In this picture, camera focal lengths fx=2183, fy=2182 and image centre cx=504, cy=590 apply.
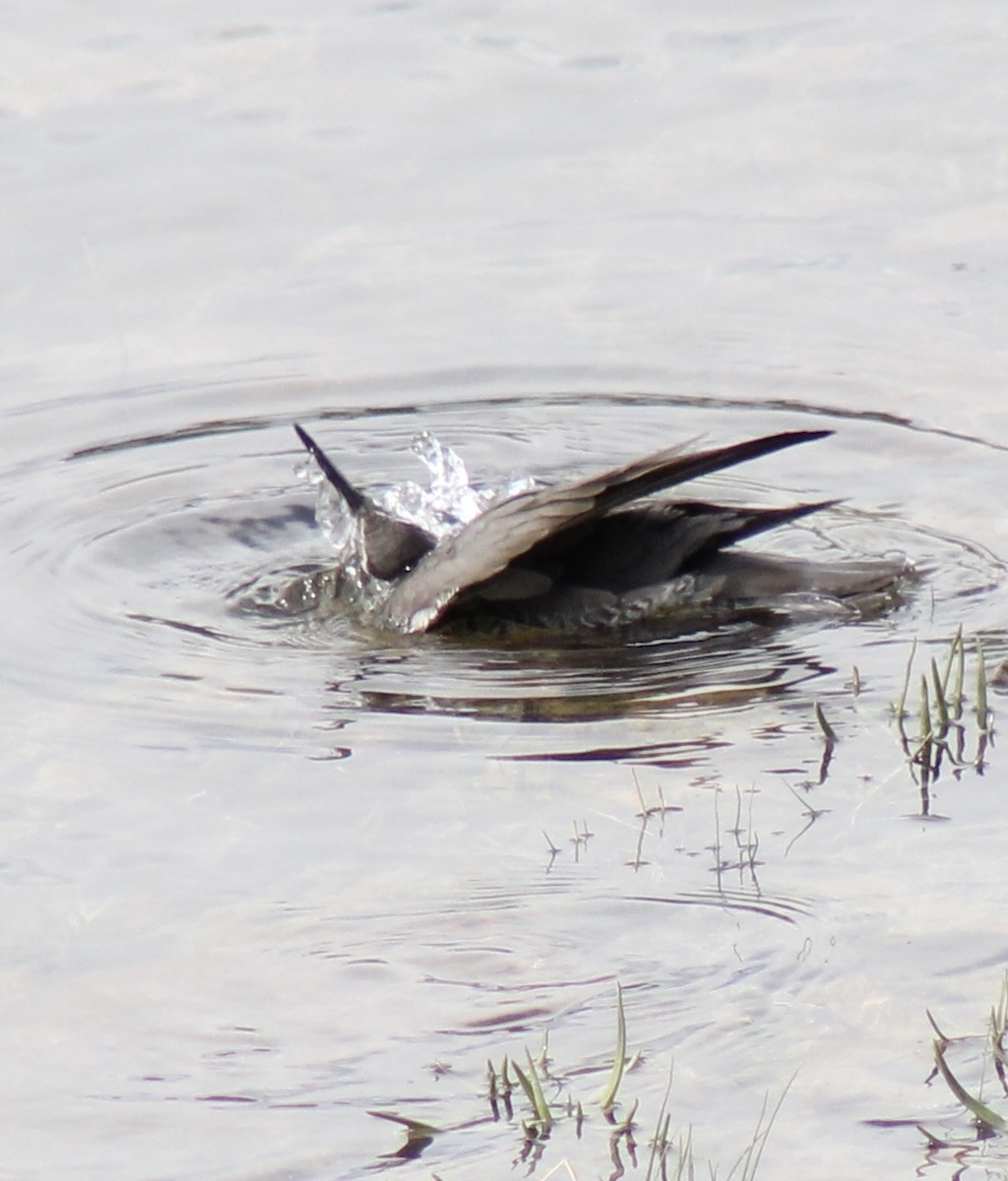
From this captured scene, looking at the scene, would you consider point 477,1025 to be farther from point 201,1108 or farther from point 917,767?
point 917,767

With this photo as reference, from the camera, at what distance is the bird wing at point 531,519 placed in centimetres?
619

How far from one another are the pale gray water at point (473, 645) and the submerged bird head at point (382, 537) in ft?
1.23

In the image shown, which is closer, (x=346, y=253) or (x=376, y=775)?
(x=376, y=775)

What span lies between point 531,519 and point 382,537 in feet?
3.12

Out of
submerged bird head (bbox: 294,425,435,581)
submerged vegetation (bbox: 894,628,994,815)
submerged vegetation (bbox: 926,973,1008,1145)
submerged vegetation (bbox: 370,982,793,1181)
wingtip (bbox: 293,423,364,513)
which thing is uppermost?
wingtip (bbox: 293,423,364,513)

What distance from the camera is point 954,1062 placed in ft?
12.8

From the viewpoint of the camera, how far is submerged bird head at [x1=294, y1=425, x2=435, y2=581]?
23.5 ft

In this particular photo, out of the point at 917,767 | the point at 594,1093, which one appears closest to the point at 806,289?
the point at 917,767

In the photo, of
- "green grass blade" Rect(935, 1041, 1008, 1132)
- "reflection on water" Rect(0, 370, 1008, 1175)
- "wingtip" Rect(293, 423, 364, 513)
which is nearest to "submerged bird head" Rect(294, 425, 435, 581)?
"wingtip" Rect(293, 423, 364, 513)

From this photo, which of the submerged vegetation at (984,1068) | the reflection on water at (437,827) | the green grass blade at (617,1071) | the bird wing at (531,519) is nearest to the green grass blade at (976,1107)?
the submerged vegetation at (984,1068)

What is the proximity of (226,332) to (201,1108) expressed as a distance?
574 centimetres

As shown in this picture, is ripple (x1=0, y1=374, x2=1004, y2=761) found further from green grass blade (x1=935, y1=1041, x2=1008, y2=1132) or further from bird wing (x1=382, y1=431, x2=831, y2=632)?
green grass blade (x1=935, y1=1041, x2=1008, y2=1132)

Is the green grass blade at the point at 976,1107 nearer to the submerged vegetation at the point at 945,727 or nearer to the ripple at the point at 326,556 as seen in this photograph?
the submerged vegetation at the point at 945,727

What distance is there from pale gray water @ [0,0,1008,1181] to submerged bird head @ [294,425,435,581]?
38 centimetres
